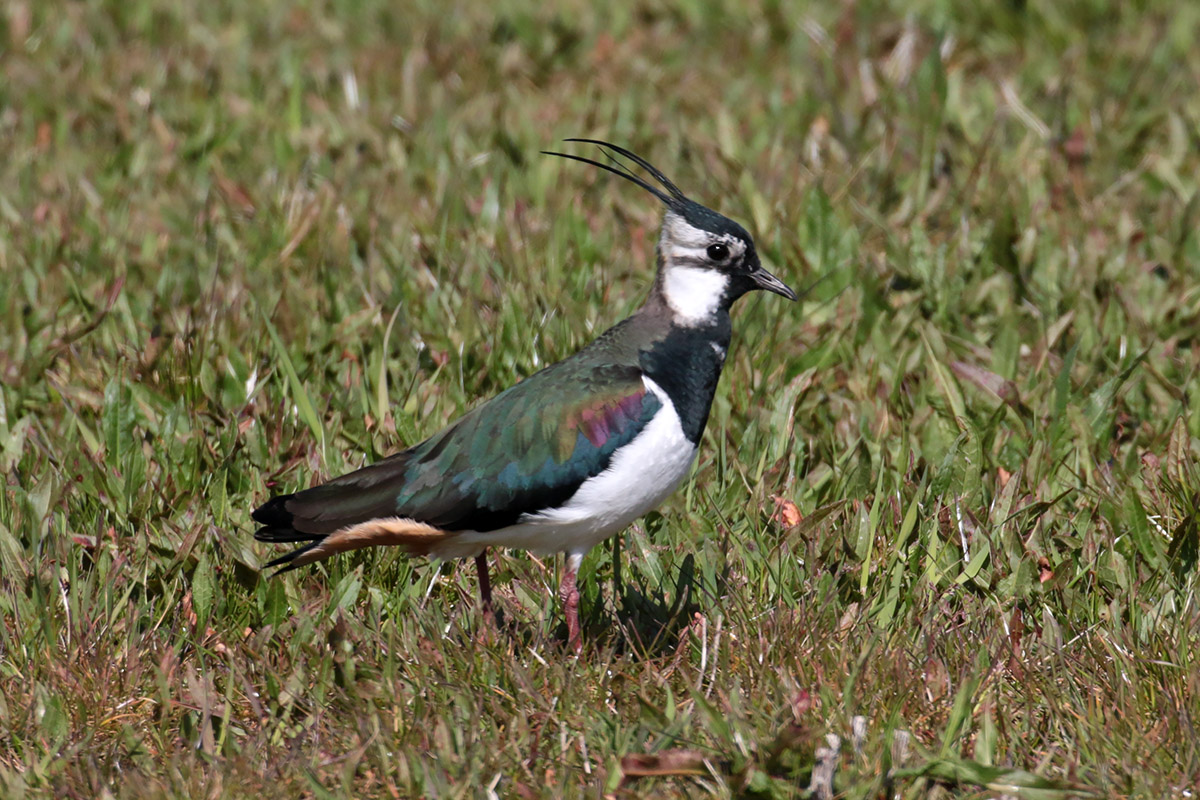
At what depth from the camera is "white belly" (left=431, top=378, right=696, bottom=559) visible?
3.89 meters

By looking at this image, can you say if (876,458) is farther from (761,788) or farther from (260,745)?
(260,745)

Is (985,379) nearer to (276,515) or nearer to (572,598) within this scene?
(572,598)

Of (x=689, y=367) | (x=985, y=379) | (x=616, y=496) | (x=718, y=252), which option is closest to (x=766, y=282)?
(x=718, y=252)

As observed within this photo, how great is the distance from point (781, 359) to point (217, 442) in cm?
200

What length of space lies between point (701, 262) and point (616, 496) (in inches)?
32.1

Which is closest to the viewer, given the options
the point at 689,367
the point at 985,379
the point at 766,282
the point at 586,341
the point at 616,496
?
the point at 616,496

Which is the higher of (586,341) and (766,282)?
(766,282)

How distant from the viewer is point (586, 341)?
5469 mm

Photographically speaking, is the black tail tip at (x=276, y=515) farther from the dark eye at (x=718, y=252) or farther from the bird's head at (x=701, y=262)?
the dark eye at (x=718, y=252)

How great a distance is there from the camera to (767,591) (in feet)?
13.7

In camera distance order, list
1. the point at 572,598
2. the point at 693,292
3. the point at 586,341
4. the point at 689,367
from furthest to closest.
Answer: the point at 586,341
the point at 693,292
the point at 689,367
the point at 572,598

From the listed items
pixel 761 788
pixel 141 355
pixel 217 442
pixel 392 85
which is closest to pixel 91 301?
pixel 141 355

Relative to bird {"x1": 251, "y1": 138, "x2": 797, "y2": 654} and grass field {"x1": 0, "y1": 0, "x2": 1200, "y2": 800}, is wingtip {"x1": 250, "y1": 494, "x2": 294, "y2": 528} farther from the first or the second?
grass field {"x1": 0, "y1": 0, "x2": 1200, "y2": 800}

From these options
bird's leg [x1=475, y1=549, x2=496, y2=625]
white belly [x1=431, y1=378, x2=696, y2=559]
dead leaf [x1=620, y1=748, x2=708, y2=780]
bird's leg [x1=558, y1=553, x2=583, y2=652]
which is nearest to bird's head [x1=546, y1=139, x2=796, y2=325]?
white belly [x1=431, y1=378, x2=696, y2=559]
